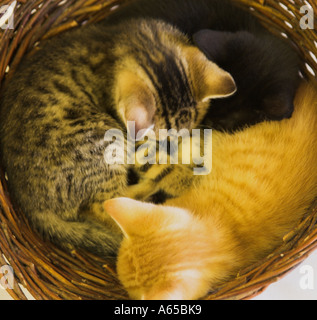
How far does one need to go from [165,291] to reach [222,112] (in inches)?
26.3

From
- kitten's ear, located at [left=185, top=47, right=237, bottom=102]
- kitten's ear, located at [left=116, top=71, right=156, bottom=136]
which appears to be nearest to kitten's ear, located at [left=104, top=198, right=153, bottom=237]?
kitten's ear, located at [left=116, top=71, right=156, bottom=136]

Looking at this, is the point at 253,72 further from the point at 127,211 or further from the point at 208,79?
the point at 127,211

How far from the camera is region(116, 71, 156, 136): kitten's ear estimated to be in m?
0.98

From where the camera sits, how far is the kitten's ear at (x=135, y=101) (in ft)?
3.21

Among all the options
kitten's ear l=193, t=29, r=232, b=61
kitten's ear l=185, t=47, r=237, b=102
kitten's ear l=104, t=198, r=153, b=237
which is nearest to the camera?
kitten's ear l=104, t=198, r=153, b=237

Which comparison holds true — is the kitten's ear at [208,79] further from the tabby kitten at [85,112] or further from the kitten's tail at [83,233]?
the kitten's tail at [83,233]

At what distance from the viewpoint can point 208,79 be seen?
45.2 inches

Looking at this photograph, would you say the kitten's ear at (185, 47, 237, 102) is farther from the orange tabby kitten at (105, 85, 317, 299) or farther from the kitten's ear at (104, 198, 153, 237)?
the kitten's ear at (104, 198, 153, 237)

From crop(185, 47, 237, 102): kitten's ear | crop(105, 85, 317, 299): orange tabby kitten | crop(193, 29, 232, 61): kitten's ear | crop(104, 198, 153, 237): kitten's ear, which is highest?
crop(193, 29, 232, 61): kitten's ear

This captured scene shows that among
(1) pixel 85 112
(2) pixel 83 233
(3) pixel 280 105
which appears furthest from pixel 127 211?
(3) pixel 280 105

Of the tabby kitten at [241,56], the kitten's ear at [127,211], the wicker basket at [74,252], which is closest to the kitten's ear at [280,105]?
the tabby kitten at [241,56]

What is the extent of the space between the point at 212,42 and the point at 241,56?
0.38 feet

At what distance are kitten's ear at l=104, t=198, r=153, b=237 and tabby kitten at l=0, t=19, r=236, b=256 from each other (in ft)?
0.67

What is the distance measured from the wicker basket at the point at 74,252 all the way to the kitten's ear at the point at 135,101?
420mm
